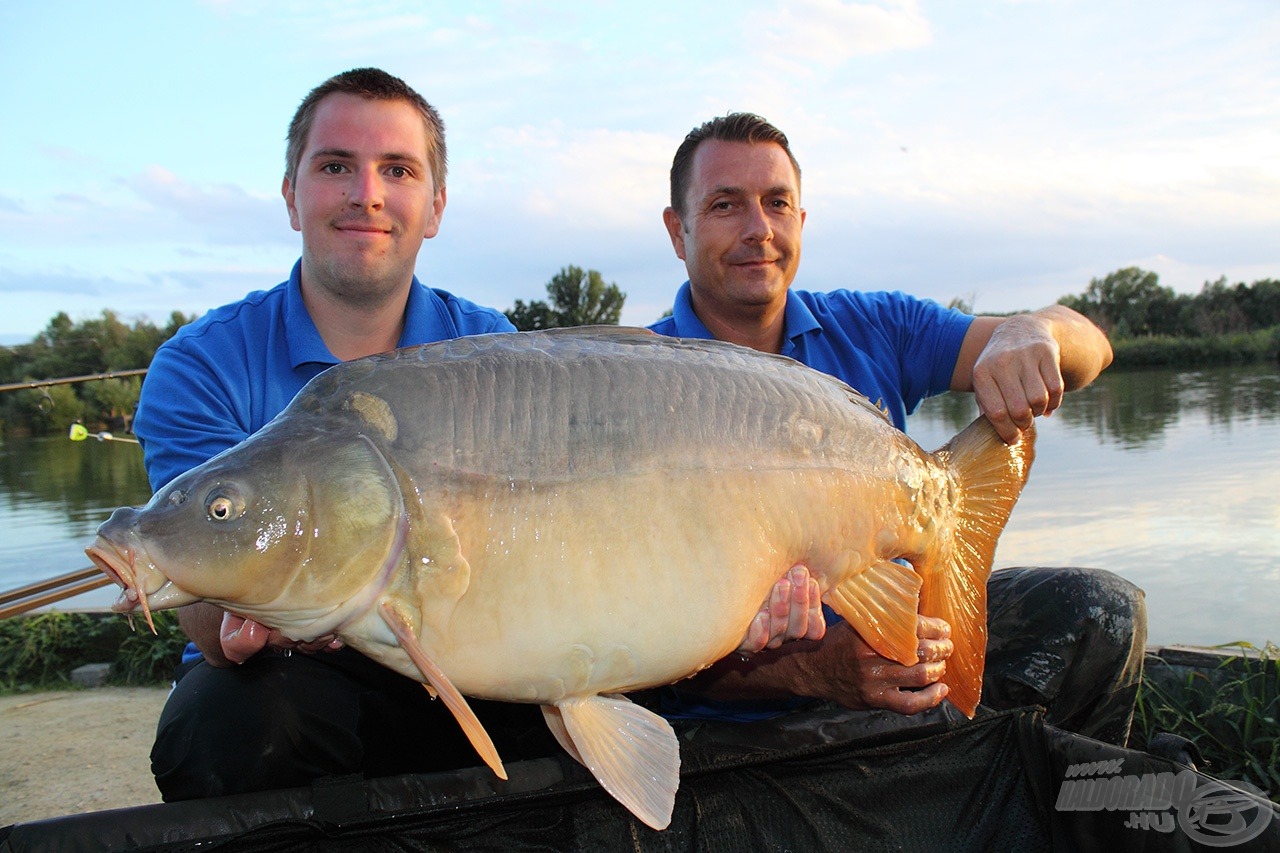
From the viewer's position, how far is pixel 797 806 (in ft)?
5.55

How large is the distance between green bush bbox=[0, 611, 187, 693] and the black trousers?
7.30 feet

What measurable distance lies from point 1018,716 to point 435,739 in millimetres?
1224

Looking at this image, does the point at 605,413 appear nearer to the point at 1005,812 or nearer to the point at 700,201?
the point at 1005,812

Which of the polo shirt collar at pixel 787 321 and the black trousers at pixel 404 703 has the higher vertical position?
the polo shirt collar at pixel 787 321

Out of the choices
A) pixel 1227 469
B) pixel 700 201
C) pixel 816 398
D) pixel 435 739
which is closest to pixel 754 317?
pixel 700 201

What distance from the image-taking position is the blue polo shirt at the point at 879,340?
2564 mm

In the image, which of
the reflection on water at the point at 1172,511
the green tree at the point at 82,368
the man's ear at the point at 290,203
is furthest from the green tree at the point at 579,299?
A: the man's ear at the point at 290,203

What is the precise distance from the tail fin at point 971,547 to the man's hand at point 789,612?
0.90 feet

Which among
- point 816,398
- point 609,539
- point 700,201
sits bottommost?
point 609,539

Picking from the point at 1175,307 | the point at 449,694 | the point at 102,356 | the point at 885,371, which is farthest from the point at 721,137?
the point at 1175,307

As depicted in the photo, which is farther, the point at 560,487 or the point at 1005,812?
the point at 1005,812

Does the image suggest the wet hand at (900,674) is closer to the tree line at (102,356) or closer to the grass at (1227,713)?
the grass at (1227,713)

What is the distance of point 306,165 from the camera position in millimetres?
2260

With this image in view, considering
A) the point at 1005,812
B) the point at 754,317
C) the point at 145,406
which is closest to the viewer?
the point at 1005,812
